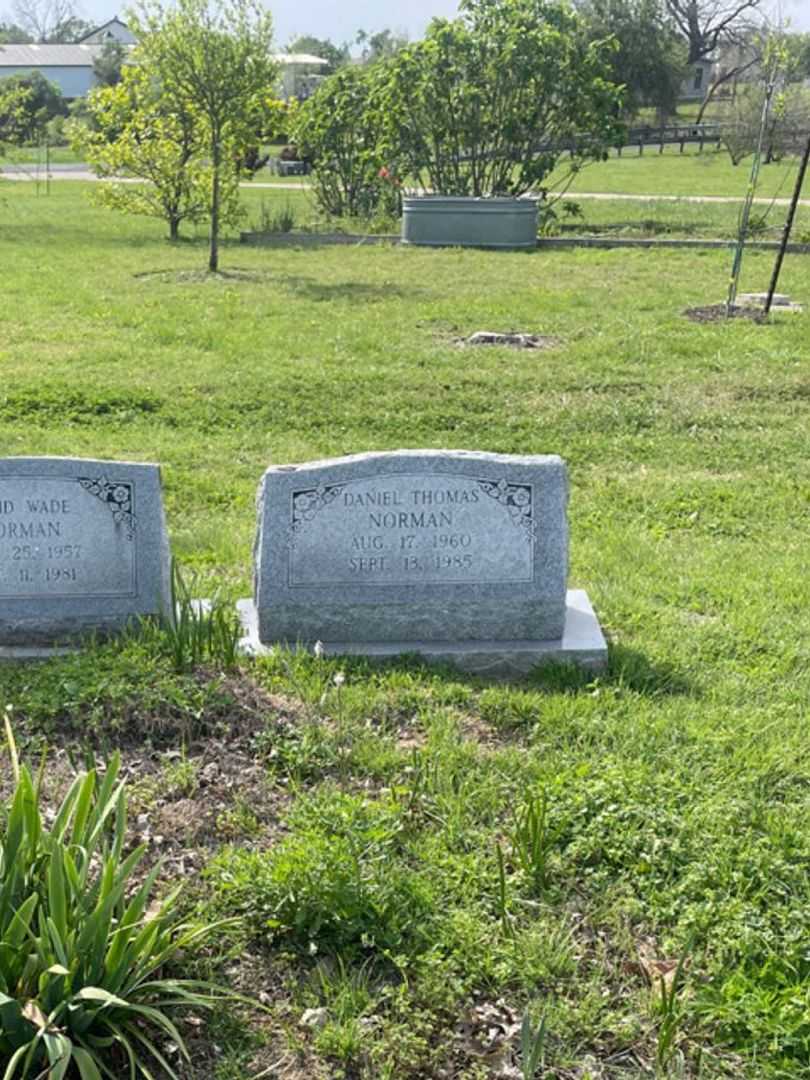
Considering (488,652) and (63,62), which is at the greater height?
(488,652)

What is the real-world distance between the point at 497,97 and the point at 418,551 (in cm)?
1751

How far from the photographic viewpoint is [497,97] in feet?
66.6

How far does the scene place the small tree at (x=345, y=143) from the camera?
72.1 ft

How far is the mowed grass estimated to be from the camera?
2779mm

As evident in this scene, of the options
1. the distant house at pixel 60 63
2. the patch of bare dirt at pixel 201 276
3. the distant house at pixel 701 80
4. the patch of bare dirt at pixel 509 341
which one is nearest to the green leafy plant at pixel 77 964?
the patch of bare dirt at pixel 509 341

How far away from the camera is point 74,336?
10.9 m

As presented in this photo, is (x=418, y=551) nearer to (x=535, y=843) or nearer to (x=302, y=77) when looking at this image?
(x=535, y=843)

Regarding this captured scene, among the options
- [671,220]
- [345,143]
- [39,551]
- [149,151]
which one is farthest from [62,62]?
[39,551]

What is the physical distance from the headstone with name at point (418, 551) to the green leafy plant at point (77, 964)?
6.16 feet

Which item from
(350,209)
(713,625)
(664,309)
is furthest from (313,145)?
(713,625)

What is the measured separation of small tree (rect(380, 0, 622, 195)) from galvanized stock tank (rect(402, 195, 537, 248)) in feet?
5.27

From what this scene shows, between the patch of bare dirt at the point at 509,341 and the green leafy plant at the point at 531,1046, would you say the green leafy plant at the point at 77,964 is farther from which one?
the patch of bare dirt at the point at 509,341

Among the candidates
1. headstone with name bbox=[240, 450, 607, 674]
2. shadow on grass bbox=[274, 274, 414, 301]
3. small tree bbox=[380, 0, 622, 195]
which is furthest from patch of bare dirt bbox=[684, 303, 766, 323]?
small tree bbox=[380, 0, 622, 195]

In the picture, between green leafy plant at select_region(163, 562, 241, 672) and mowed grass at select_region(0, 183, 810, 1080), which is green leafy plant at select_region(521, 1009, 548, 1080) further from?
green leafy plant at select_region(163, 562, 241, 672)
